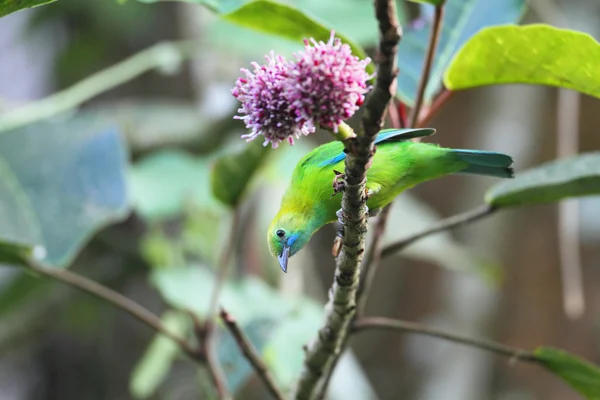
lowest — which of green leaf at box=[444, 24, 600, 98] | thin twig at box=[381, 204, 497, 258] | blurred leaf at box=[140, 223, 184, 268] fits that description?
thin twig at box=[381, 204, 497, 258]

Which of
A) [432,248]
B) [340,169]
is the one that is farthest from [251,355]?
[432,248]

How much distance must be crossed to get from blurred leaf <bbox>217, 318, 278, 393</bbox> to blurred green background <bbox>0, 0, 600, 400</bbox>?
35cm

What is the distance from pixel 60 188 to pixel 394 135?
104cm

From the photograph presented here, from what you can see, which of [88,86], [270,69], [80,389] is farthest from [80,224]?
[80,389]

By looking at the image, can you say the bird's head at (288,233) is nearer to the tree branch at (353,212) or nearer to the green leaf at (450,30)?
the tree branch at (353,212)

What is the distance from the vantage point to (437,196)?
279cm

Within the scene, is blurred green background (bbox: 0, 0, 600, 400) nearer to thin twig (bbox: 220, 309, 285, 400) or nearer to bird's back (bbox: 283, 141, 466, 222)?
thin twig (bbox: 220, 309, 285, 400)

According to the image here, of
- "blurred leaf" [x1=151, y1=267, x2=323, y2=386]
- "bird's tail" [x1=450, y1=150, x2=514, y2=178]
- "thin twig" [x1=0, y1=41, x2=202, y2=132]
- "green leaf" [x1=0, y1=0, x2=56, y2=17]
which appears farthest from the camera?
"thin twig" [x1=0, y1=41, x2=202, y2=132]

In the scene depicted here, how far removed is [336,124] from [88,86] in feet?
5.17

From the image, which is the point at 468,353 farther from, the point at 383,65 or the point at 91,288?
the point at 383,65

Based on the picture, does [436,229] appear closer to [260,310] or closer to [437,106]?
[437,106]

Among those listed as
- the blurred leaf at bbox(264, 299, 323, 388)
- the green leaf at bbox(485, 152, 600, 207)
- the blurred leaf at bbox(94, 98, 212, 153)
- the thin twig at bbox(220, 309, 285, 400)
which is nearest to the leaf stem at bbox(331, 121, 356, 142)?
the thin twig at bbox(220, 309, 285, 400)

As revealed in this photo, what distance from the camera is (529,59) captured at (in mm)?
760

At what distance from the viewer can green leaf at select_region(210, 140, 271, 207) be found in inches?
40.7
